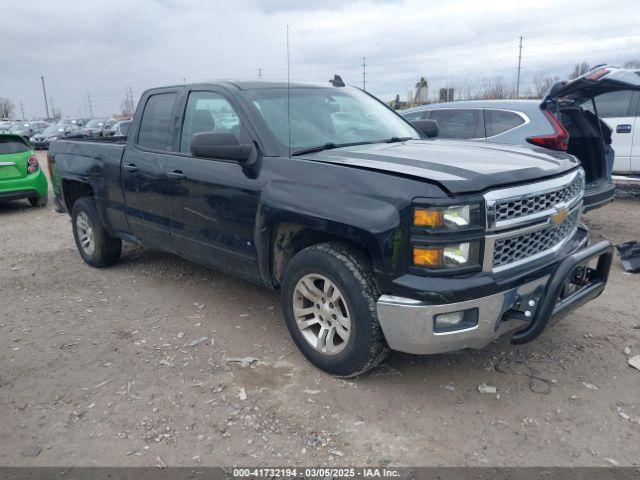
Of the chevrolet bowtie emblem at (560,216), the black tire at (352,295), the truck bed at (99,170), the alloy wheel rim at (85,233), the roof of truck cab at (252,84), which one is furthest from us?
the alloy wheel rim at (85,233)

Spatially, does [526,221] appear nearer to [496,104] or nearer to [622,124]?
[496,104]

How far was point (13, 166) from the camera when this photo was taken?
9.82m

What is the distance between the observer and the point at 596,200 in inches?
226

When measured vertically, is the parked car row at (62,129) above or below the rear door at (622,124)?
below

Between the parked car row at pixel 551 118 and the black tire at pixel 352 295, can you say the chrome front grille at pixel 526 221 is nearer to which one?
the black tire at pixel 352 295

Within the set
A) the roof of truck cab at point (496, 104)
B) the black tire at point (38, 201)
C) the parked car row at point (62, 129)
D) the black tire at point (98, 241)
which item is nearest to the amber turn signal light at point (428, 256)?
the black tire at point (98, 241)

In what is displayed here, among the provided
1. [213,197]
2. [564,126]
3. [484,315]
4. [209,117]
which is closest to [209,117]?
[209,117]

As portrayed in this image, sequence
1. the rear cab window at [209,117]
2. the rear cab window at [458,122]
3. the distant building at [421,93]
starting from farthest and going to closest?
the distant building at [421,93] → the rear cab window at [458,122] → the rear cab window at [209,117]

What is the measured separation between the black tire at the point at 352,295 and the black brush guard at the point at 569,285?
792 millimetres

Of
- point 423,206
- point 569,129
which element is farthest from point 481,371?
point 569,129

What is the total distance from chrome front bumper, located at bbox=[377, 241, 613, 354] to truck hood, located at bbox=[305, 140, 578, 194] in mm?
586

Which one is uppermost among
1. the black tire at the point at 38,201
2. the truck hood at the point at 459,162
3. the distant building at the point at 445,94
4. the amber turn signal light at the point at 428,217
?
the distant building at the point at 445,94

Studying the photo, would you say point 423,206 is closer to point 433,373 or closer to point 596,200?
point 433,373

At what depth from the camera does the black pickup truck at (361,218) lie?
284 cm
